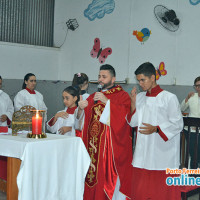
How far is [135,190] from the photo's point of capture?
3867 mm

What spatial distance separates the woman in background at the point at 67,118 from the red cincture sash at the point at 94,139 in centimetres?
34

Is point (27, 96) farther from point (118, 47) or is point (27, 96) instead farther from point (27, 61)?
point (118, 47)

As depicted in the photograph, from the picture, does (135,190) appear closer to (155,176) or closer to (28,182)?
(155,176)

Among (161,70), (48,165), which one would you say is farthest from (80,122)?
(161,70)

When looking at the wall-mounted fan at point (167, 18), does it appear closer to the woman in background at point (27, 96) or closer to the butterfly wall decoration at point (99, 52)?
the butterfly wall decoration at point (99, 52)

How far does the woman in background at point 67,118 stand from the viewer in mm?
4246

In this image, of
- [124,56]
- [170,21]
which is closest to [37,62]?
[124,56]

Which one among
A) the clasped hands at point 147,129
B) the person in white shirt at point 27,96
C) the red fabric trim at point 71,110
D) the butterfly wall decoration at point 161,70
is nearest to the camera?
the clasped hands at point 147,129

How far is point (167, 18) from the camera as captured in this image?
6.98 metres

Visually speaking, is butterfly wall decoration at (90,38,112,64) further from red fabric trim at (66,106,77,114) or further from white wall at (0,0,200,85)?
red fabric trim at (66,106,77,114)

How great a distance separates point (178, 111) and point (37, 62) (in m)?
6.05

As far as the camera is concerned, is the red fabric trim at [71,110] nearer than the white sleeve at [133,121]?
No

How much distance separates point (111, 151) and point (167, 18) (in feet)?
13.2

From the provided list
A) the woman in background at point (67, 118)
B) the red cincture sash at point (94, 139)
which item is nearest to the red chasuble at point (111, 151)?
the red cincture sash at point (94, 139)
